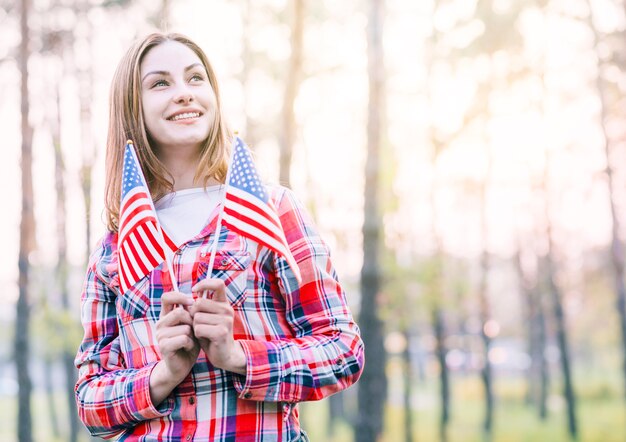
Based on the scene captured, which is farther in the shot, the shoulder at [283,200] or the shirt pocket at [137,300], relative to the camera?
the shoulder at [283,200]

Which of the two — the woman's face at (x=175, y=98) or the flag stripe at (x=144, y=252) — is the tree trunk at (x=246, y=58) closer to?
the woman's face at (x=175, y=98)

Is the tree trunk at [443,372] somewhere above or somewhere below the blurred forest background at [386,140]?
below

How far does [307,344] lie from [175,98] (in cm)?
83

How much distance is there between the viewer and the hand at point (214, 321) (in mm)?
1779

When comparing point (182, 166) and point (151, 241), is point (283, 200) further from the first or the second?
point (151, 241)

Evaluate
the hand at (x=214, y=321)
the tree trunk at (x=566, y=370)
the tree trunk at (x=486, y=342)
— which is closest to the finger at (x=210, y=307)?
the hand at (x=214, y=321)

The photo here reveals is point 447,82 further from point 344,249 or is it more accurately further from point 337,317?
point 337,317

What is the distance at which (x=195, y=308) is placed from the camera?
180cm

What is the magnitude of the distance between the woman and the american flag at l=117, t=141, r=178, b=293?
0.22 ft

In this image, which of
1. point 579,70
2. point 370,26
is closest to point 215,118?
point 370,26

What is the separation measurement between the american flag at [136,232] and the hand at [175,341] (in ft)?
0.70

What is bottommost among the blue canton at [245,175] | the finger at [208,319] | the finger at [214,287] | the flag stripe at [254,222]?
the finger at [208,319]

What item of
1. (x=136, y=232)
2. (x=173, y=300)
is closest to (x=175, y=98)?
(x=136, y=232)

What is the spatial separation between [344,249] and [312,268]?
17.2m
